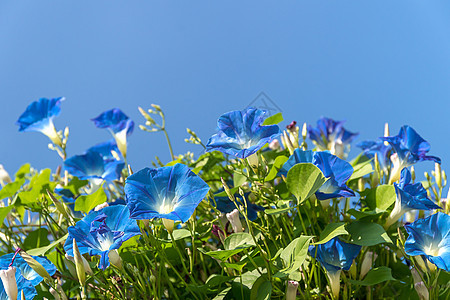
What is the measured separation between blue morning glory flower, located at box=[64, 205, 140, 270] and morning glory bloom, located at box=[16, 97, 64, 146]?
26.0 inches

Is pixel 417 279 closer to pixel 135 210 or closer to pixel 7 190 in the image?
pixel 135 210

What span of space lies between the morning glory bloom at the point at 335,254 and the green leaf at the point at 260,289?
0.10 m

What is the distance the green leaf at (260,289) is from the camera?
0.86 m

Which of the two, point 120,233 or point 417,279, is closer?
point 120,233

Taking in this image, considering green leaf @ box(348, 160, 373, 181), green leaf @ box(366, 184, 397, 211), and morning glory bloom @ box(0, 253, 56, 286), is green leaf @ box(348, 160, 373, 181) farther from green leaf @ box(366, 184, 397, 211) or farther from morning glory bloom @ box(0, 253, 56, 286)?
morning glory bloom @ box(0, 253, 56, 286)

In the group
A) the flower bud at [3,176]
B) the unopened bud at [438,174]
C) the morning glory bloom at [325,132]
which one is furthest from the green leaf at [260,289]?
the flower bud at [3,176]

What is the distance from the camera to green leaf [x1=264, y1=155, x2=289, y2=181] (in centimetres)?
102

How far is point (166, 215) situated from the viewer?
0.82 meters

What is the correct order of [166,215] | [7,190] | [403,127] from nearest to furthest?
[166,215] < [403,127] < [7,190]

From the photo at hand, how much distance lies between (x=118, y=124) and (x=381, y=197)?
2.50ft

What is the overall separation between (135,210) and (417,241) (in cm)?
A: 50

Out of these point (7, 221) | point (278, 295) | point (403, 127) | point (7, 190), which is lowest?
point (278, 295)

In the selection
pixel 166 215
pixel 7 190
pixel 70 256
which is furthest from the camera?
pixel 7 190

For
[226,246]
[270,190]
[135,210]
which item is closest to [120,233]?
[135,210]
